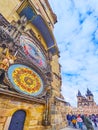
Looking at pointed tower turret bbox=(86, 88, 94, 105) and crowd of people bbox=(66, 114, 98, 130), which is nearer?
crowd of people bbox=(66, 114, 98, 130)

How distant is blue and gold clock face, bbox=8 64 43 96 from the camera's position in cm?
329

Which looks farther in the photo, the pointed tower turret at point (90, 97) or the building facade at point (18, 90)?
the pointed tower turret at point (90, 97)

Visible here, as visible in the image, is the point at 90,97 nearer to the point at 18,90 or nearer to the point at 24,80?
the point at 24,80

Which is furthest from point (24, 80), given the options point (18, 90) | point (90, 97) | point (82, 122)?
point (90, 97)

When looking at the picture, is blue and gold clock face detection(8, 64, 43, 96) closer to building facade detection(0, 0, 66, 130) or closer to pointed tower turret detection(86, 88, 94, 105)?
building facade detection(0, 0, 66, 130)

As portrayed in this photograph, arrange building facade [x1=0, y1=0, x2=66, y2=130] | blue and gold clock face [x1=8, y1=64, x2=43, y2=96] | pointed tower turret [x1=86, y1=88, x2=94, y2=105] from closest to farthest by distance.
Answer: building facade [x1=0, y1=0, x2=66, y2=130] < blue and gold clock face [x1=8, y1=64, x2=43, y2=96] < pointed tower turret [x1=86, y1=88, x2=94, y2=105]

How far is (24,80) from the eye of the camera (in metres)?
3.66

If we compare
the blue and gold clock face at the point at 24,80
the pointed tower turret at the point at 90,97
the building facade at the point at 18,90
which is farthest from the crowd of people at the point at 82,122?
the pointed tower turret at the point at 90,97

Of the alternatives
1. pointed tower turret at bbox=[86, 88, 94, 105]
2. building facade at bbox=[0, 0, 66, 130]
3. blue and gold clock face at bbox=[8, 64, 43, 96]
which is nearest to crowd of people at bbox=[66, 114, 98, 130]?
building facade at bbox=[0, 0, 66, 130]

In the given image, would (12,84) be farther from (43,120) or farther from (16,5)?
(16,5)

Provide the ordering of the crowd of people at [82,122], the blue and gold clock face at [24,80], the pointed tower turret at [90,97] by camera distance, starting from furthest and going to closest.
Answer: the pointed tower turret at [90,97] < the crowd of people at [82,122] < the blue and gold clock face at [24,80]

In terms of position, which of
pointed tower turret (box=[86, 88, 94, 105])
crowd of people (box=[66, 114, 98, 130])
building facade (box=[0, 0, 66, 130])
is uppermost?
pointed tower turret (box=[86, 88, 94, 105])

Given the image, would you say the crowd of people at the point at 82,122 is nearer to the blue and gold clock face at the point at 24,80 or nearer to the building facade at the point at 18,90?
the building facade at the point at 18,90

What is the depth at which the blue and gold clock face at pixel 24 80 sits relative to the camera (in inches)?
130
